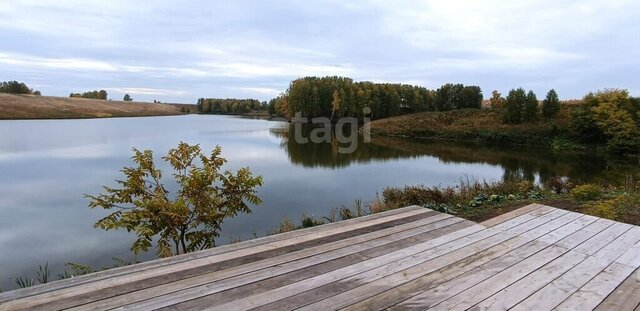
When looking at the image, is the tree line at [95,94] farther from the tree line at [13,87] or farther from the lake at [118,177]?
the lake at [118,177]

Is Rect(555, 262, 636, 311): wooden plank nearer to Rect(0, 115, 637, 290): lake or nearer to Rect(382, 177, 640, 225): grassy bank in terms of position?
Rect(382, 177, 640, 225): grassy bank

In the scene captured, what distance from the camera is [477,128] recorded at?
131 ft

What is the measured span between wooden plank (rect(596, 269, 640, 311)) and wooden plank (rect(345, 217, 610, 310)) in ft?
2.27

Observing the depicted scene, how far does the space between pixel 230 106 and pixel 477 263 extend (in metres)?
119

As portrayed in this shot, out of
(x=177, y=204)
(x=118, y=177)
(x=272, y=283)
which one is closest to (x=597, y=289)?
(x=272, y=283)

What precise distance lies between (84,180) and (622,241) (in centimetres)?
1362

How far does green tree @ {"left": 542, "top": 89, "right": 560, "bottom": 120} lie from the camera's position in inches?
1478

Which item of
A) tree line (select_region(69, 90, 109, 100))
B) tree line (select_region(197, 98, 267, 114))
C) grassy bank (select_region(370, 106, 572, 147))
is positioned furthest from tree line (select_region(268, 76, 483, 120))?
tree line (select_region(69, 90, 109, 100))

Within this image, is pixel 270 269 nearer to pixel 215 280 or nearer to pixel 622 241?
pixel 215 280

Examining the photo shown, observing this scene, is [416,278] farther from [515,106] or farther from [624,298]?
[515,106]

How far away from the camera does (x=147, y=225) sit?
4.53 meters

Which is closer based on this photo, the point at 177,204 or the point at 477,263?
the point at 477,263

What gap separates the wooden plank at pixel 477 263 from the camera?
2.40 m

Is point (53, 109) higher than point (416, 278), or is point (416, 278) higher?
point (53, 109)
